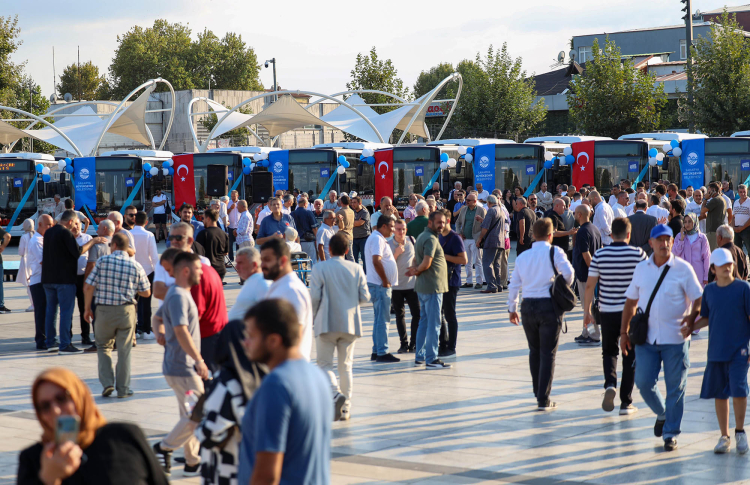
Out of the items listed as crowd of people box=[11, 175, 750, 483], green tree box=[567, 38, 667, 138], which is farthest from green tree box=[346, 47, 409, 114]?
crowd of people box=[11, 175, 750, 483]

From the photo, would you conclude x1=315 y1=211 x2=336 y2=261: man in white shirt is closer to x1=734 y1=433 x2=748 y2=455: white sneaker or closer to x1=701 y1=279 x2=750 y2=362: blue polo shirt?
x1=701 y1=279 x2=750 y2=362: blue polo shirt

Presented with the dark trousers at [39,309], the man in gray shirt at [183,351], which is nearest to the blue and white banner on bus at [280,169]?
the dark trousers at [39,309]

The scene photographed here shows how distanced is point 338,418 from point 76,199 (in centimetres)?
2529

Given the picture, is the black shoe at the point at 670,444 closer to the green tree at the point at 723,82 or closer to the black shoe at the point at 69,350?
the black shoe at the point at 69,350

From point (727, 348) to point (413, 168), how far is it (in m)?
23.0

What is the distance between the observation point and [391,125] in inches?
1874

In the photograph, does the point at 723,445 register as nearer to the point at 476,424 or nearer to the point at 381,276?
the point at 476,424

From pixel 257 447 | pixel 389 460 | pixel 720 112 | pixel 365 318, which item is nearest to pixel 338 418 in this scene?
pixel 389 460

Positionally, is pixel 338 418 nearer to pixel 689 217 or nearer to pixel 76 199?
pixel 689 217

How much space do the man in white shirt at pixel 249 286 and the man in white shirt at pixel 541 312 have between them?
2.73 meters

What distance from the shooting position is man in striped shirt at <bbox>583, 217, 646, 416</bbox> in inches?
312

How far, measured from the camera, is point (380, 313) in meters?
10.3

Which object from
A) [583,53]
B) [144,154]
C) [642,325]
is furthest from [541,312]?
[583,53]

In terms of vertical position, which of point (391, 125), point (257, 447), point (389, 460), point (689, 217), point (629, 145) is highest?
point (391, 125)
